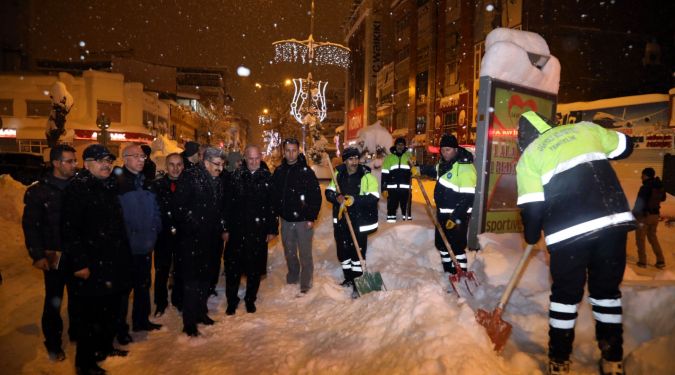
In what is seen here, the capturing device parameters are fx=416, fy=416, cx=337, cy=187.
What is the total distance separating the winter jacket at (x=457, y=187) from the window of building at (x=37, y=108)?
4100 centimetres

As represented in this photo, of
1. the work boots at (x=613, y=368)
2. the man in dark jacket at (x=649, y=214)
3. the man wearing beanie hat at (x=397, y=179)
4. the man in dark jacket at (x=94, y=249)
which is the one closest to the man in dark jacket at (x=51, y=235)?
the man in dark jacket at (x=94, y=249)

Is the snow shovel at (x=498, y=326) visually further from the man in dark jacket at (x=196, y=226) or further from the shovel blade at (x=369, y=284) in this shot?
the man in dark jacket at (x=196, y=226)

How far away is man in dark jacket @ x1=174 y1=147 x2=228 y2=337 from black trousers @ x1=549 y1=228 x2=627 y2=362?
11.1ft

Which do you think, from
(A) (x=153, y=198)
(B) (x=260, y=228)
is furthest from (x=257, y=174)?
(A) (x=153, y=198)

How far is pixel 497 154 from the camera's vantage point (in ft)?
21.4

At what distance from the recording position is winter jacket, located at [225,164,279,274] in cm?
526

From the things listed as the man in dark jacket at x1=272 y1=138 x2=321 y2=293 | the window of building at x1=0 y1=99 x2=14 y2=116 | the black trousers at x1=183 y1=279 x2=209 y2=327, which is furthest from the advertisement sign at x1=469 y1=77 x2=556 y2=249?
the window of building at x1=0 y1=99 x2=14 y2=116

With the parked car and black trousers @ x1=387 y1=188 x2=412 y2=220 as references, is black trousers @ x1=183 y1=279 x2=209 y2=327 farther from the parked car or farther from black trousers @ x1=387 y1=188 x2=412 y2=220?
the parked car

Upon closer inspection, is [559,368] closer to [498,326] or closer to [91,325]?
[498,326]

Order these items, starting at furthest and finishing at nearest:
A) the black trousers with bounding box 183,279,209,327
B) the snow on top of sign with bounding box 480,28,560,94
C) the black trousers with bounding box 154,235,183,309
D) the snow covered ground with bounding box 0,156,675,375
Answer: the snow on top of sign with bounding box 480,28,560,94 < the black trousers with bounding box 154,235,183,309 < the black trousers with bounding box 183,279,209,327 < the snow covered ground with bounding box 0,156,675,375

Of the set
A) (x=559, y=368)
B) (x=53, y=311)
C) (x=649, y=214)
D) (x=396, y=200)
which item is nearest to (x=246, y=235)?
(x=53, y=311)

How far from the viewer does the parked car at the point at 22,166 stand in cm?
2067

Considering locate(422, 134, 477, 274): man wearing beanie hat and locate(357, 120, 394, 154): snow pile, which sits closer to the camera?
locate(422, 134, 477, 274): man wearing beanie hat

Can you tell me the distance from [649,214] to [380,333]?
711cm
